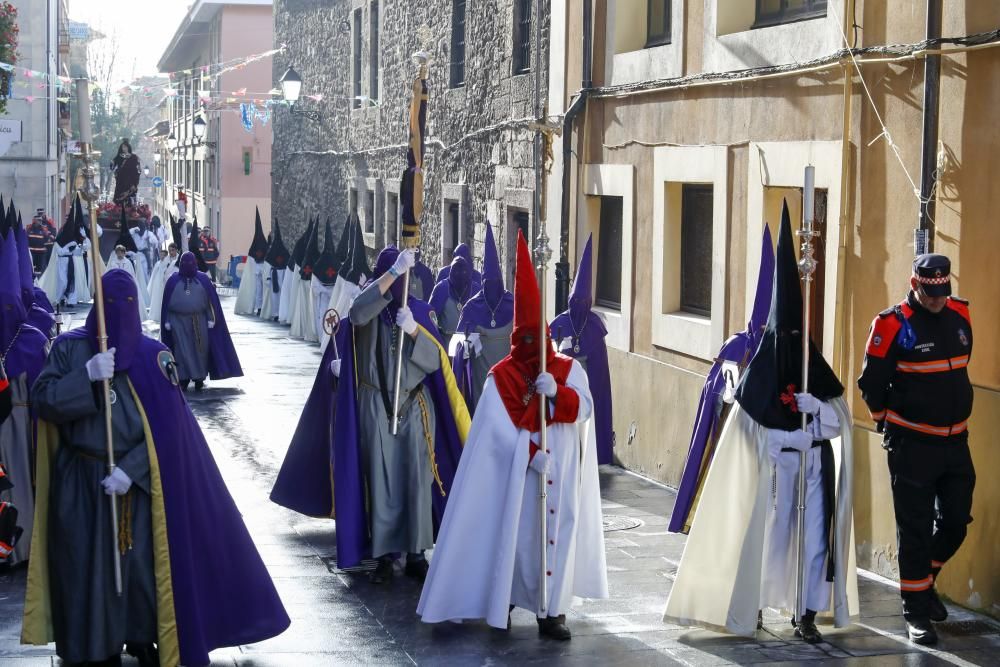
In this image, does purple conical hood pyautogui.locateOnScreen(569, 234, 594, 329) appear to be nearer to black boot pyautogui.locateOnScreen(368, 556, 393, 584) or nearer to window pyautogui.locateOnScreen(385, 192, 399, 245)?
black boot pyautogui.locateOnScreen(368, 556, 393, 584)

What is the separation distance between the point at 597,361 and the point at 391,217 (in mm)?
14603

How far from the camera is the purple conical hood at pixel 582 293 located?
11555 millimetres

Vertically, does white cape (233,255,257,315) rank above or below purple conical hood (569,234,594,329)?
below

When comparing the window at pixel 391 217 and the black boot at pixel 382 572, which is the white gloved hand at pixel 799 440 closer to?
the black boot at pixel 382 572

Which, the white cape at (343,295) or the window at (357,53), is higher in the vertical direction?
the window at (357,53)

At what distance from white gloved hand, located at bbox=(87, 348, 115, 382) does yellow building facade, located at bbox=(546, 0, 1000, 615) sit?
4517 mm

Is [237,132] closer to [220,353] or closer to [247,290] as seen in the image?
[247,290]

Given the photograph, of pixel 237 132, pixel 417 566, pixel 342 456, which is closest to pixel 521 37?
pixel 342 456

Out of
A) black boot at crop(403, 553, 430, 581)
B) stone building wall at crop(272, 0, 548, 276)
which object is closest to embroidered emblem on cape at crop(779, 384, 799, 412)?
black boot at crop(403, 553, 430, 581)

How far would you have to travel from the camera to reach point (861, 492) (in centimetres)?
934

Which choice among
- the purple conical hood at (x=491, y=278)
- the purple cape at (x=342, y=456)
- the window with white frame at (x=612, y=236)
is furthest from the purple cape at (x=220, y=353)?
the purple cape at (x=342, y=456)

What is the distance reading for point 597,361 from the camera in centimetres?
1241

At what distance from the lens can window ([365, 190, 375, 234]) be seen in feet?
92.5

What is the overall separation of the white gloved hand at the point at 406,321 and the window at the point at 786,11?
371 cm
